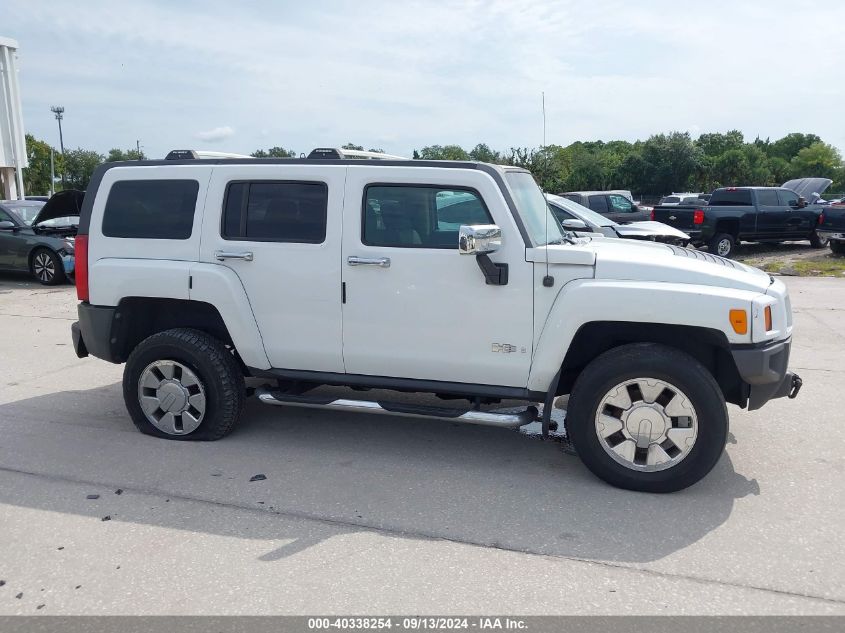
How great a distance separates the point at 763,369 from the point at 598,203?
14.5m

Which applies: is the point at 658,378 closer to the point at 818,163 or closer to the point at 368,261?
the point at 368,261

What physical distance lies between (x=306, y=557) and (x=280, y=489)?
87 cm

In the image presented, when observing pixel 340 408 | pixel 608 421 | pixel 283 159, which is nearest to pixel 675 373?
pixel 608 421

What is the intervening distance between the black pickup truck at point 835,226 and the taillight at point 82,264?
55.3 feet

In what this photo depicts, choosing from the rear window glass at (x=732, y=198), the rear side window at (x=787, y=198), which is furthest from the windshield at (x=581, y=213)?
the rear side window at (x=787, y=198)

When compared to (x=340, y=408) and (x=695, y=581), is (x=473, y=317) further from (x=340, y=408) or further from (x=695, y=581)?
(x=695, y=581)

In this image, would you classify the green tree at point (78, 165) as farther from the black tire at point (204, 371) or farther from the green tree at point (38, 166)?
the black tire at point (204, 371)

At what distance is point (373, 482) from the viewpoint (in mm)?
4535

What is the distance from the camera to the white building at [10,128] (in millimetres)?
31667

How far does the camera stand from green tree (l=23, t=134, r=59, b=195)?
226ft

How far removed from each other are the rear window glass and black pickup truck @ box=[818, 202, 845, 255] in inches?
69.2

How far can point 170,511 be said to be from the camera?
415 cm

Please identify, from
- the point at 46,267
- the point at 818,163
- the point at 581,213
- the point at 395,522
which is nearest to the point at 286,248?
the point at 395,522

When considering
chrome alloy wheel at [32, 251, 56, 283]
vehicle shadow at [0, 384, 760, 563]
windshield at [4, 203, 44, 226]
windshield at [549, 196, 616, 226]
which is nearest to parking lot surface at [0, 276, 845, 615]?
vehicle shadow at [0, 384, 760, 563]
